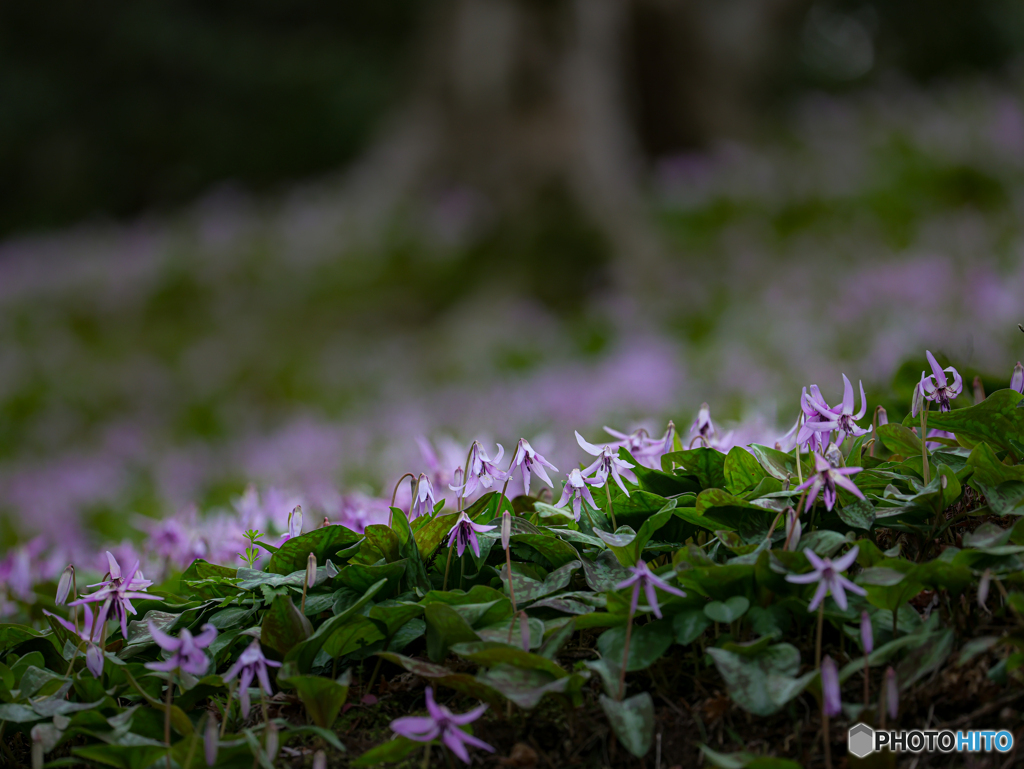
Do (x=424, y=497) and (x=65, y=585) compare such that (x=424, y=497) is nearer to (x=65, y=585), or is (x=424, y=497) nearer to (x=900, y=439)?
(x=65, y=585)

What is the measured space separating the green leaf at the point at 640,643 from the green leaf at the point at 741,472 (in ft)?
1.44

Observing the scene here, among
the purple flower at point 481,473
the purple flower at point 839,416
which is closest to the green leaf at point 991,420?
the purple flower at point 839,416

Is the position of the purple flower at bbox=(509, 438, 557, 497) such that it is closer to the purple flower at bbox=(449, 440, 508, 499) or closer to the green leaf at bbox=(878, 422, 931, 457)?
the purple flower at bbox=(449, 440, 508, 499)

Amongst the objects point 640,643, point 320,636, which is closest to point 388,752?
point 320,636

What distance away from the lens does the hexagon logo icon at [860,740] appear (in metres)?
1.34

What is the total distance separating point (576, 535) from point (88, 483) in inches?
196

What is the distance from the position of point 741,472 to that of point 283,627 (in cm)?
101

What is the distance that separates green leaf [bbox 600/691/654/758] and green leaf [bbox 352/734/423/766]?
331mm

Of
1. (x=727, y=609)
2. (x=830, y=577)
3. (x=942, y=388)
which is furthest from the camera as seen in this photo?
(x=942, y=388)

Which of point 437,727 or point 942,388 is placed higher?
point 942,388

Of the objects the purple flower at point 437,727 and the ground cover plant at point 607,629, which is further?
the ground cover plant at point 607,629
